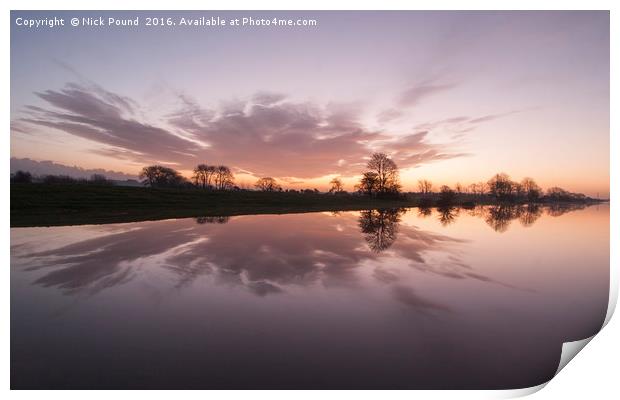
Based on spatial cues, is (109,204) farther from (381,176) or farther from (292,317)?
(381,176)

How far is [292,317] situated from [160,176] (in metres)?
87.4

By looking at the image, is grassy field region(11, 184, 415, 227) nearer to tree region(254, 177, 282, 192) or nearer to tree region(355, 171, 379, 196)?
tree region(355, 171, 379, 196)

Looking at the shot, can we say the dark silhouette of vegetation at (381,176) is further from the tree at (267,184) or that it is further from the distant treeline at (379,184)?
the tree at (267,184)

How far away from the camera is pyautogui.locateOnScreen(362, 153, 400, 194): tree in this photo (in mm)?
58188

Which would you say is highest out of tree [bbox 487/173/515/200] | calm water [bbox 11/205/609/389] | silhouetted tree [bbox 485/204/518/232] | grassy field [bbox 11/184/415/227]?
tree [bbox 487/173/515/200]

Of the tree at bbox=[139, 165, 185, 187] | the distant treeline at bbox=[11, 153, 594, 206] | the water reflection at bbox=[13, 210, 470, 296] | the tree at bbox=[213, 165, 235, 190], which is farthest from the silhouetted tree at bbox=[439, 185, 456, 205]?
the tree at bbox=[139, 165, 185, 187]

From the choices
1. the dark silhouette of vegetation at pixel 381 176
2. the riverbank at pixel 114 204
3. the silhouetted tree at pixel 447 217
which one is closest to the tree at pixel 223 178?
the riverbank at pixel 114 204

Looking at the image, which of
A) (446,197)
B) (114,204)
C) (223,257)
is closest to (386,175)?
(446,197)

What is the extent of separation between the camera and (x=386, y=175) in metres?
58.7

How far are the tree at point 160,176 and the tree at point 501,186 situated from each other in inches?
3343

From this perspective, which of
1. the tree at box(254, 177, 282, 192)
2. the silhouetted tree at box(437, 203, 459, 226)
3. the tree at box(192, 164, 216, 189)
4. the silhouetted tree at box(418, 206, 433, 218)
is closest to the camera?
the silhouetted tree at box(437, 203, 459, 226)

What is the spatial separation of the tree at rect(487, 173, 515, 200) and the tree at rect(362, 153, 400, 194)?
33432 millimetres

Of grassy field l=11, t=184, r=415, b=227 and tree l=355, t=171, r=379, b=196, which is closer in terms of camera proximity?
grassy field l=11, t=184, r=415, b=227

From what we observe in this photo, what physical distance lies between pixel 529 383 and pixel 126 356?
6483 mm
